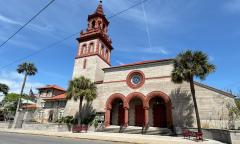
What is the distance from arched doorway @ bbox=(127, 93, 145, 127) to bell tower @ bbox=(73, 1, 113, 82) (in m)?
8.32

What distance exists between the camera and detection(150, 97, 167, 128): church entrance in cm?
2843

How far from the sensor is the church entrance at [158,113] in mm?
28428

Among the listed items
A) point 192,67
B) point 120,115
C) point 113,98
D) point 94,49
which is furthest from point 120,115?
point 192,67

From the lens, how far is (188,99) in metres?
25.8

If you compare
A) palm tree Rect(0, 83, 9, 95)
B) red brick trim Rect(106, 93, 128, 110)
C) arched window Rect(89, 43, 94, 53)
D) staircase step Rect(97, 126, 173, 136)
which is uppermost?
arched window Rect(89, 43, 94, 53)

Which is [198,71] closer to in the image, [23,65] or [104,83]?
[104,83]

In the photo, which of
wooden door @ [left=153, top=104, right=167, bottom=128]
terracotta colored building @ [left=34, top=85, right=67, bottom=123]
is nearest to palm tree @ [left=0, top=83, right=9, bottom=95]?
terracotta colored building @ [left=34, top=85, right=67, bottom=123]

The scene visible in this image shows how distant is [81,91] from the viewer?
28359 millimetres

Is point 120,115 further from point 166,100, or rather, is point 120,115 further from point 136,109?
point 166,100

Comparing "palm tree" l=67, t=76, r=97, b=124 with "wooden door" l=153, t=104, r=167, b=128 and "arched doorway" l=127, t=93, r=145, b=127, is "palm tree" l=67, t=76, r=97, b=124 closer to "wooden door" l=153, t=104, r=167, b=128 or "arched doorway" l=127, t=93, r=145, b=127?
"arched doorway" l=127, t=93, r=145, b=127

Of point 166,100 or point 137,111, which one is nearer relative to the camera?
point 166,100

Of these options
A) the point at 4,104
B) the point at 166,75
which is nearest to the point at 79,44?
the point at 166,75

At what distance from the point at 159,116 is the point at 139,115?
324 cm

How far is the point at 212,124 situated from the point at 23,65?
38240 mm
